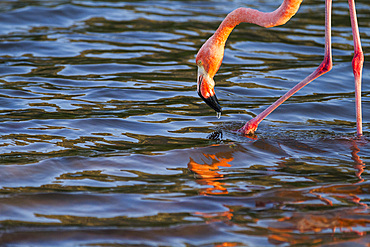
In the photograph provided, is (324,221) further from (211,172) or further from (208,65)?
(208,65)

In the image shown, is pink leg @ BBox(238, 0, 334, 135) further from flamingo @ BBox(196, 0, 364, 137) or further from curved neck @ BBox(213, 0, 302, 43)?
curved neck @ BBox(213, 0, 302, 43)

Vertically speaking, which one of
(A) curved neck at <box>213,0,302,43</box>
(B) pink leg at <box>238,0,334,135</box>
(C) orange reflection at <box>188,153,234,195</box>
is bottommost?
(C) orange reflection at <box>188,153,234,195</box>

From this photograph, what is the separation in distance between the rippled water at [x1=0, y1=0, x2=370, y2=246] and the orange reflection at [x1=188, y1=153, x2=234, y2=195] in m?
0.02

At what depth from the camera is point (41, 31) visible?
10.6 meters

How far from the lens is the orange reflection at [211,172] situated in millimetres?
4355

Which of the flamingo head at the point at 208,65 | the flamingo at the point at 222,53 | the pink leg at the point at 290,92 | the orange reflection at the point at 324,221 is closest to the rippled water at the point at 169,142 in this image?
the orange reflection at the point at 324,221

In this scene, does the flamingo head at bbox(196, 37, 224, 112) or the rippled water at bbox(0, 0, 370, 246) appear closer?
the rippled water at bbox(0, 0, 370, 246)

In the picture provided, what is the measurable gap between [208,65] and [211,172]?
4.28 ft

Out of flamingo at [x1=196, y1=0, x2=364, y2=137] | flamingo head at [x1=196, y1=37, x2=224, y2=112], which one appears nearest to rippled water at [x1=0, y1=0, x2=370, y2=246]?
flamingo at [x1=196, y1=0, x2=364, y2=137]

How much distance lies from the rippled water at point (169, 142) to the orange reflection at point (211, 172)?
0.06 feet

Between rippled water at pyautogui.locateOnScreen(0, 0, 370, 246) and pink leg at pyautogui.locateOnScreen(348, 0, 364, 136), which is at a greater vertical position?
pink leg at pyautogui.locateOnScreen(348, 0, 364, 136)

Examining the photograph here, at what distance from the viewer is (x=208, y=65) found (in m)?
5.67

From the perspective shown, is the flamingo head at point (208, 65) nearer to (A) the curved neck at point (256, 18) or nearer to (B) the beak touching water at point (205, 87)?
(B) the beak touching water at point (205, 87)

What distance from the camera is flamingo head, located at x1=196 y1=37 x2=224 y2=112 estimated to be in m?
5.66
